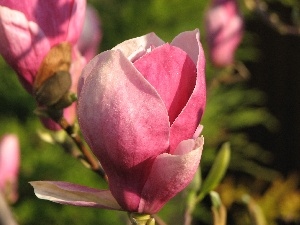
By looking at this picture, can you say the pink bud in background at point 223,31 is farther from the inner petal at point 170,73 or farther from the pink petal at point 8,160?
the inner petal at point 170,73

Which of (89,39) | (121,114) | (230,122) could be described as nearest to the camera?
(121,114)

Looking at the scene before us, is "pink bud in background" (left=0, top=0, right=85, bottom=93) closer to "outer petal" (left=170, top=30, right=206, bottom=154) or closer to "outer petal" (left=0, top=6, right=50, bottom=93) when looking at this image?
"outer petal" (left=0, top=6, right=50, bottom=93)

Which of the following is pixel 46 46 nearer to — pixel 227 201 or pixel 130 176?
pixel 130 176

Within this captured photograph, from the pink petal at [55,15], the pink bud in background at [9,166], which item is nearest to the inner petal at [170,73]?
the pink petal at [55,15]

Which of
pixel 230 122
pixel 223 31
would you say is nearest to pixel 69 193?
pixel 223 31

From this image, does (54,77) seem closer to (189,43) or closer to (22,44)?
(22,44)

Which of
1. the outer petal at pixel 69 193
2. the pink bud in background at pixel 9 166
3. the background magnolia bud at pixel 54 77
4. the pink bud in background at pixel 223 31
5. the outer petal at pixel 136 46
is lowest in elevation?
the pink bud in background at pixel 9 166

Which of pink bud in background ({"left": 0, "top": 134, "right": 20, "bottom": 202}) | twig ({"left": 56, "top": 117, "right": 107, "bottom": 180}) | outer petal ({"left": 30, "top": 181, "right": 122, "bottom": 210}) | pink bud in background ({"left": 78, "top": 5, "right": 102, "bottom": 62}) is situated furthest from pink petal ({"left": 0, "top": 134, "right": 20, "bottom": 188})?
outer petal ({"left": 30, "top": 181, "right": 122, "bottom": 210})
